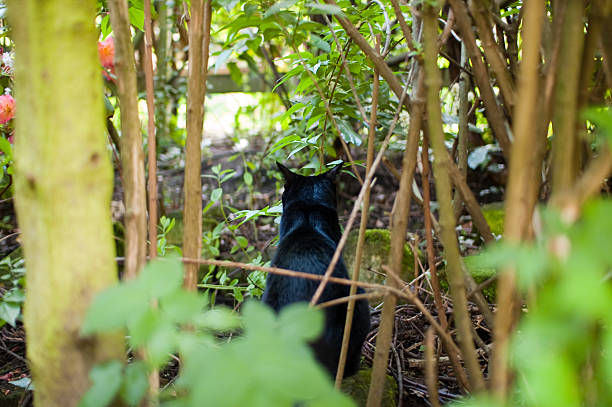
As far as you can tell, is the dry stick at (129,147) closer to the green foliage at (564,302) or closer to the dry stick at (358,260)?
the dry stick at (358,260)

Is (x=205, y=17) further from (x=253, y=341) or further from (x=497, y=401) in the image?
(x=497, y=401)

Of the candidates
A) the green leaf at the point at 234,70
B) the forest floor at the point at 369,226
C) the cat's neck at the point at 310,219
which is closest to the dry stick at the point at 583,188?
the forest floor at the point at 369,226

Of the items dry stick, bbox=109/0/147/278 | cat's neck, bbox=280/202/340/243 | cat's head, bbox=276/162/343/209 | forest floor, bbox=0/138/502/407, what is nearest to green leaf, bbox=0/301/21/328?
forest floor, bbox=0/138/502/407

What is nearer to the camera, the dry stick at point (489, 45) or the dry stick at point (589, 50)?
the dry stick at point (589, 50)

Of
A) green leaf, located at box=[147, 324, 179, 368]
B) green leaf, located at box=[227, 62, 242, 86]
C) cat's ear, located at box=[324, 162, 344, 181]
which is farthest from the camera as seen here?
green leaf, located at box=[227, 62, 242, 86]

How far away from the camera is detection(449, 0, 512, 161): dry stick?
88 cm

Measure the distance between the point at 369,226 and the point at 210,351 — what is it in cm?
296

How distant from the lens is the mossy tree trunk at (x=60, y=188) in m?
0.70

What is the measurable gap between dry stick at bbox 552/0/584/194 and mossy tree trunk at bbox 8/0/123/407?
629 millimetres

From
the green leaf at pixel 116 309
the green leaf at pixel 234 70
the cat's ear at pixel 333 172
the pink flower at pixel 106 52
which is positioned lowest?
the green leaf at pixel 116 309

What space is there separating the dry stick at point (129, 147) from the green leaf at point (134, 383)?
0.64ft

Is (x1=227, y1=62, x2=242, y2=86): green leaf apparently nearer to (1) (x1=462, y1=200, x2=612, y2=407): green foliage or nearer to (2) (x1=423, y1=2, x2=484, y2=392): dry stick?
(2) (x1=423, y1=2, x2=484, y2=392): dry stick

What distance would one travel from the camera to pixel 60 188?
27.7 inches

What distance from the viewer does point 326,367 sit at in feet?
4.85
